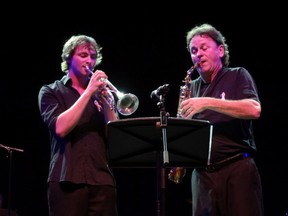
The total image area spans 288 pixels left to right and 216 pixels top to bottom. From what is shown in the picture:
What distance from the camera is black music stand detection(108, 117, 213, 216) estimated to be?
3.04 meters

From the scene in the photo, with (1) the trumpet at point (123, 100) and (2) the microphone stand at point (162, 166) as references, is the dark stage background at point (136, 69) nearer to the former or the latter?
(1) the trumpet at point (123, 100)

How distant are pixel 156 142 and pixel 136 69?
3.91 metres

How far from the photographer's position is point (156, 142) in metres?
3.14

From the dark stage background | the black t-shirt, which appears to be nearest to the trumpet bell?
the black t-shirt

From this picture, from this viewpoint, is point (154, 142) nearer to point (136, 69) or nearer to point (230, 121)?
point (230, 121)

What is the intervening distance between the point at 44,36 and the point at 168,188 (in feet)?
8.73

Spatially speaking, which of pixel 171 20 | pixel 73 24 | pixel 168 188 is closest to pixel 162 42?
pixel 171 20

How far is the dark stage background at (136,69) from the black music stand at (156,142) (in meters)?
3.49

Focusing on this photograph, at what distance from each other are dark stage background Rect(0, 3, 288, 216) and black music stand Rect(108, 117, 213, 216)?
11.5 ft

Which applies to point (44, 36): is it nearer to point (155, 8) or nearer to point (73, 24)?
point (73, 24)

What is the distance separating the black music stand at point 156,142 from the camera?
3045 millimetres

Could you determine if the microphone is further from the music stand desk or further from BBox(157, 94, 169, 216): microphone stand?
the music stand desk

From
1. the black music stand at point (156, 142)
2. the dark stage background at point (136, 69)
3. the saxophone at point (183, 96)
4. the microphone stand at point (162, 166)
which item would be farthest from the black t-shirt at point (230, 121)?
the dark stage background at point (136, 69)

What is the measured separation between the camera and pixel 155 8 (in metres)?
6.82
